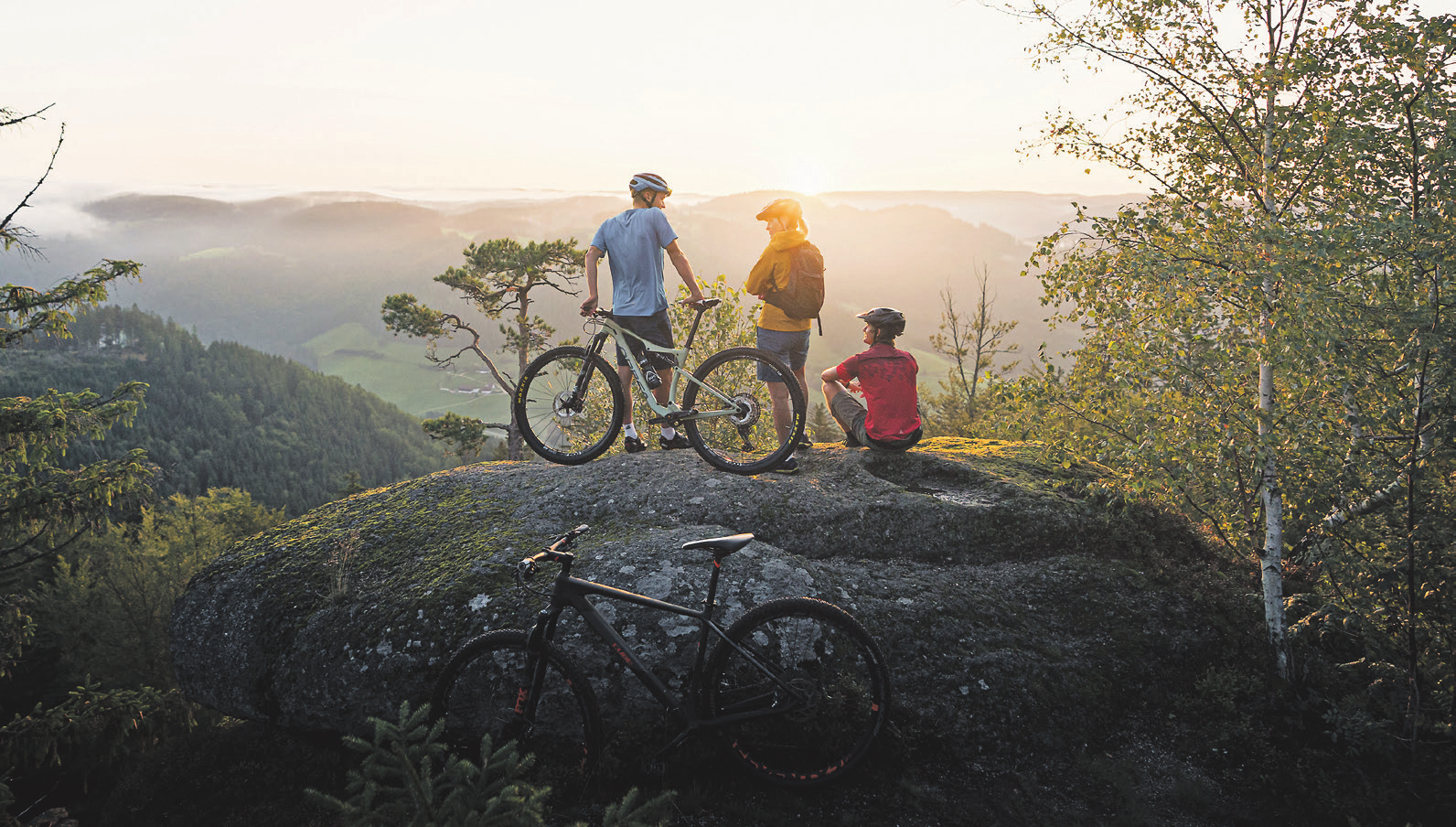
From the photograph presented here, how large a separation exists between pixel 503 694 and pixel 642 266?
455 centimetres

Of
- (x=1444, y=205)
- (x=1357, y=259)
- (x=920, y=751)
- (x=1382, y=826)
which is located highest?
(x=1444, y=205)

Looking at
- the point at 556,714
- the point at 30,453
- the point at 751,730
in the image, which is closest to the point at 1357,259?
the point at 751,730

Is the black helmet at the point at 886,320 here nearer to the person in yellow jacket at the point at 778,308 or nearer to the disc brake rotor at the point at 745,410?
the person in yellow jacket at the point at 778,308

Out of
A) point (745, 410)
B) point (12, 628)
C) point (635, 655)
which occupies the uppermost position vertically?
point (745, 410)

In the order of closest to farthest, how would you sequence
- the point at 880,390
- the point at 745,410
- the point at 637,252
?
the point at 745,410 → the point at 637,252 → the point at 880,390

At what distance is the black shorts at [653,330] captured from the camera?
7332 millimetres

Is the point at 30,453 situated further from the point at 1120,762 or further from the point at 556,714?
the point at 1120,762

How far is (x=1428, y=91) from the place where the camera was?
4.79 metres

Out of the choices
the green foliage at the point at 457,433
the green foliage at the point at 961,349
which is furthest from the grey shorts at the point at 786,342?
the green foliage at the point at 961,349

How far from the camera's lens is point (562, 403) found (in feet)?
23.9

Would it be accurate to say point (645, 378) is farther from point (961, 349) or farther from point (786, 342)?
point (961, 349)

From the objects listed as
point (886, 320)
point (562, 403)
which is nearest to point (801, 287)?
point (886, 320)

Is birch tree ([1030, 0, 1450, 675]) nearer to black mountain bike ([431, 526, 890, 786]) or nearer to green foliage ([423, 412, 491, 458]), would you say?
black mountain bike ([431, 526, 890, 786])

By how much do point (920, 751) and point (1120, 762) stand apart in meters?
1.46
